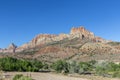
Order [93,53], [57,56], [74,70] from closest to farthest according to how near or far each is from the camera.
Result: [74,70], [93,53], [57,56]

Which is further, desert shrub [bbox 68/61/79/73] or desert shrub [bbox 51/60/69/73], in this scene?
desert shrub [bbox 51/60/69/73]

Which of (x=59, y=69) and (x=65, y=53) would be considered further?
(x=65, y=53)

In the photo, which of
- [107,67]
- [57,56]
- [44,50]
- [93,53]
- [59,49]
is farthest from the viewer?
[44,50]

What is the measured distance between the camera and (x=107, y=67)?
77.5 m

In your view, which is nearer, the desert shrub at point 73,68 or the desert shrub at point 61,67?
the desert shrub at point 73,68

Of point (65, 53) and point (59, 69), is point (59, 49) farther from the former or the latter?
point (59, 69)

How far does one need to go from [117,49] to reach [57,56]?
33375 mm

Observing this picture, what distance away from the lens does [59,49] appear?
161m

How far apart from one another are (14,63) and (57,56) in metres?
81.5

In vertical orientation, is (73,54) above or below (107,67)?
above

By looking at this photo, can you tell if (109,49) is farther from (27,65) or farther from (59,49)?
(27,65)

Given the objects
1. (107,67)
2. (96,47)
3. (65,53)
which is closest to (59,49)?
(65,53)

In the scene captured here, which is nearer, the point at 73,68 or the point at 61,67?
the point at 73,68

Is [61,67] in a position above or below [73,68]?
above
